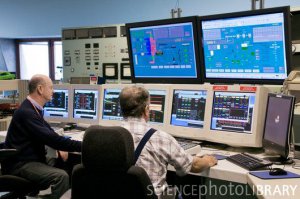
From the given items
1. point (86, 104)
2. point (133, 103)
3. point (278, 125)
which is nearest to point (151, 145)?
point (133, 103)

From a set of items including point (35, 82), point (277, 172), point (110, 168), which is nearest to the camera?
point (110, 168)

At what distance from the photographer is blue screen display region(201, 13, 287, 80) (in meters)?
2.53

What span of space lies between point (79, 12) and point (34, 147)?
14.3 feet

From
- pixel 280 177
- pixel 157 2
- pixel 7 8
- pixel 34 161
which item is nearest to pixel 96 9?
pixel 157 2

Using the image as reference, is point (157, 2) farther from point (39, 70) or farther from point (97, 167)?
point (97, 167)

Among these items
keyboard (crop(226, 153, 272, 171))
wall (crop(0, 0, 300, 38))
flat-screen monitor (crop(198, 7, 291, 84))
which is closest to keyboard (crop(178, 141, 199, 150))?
keyboard (crop(226, 153, 272, 171))

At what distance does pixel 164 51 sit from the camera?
3.09 m

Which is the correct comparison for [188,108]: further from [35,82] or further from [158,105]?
[35,82]

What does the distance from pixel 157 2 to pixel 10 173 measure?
3993mm

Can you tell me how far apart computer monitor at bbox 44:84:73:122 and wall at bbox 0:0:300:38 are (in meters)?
2.79

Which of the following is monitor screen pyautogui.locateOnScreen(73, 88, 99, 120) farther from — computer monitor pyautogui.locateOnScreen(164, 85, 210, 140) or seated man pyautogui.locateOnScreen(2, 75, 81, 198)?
computer monitor pyautogui.locateOnScreen(164, 85, 210, 140)

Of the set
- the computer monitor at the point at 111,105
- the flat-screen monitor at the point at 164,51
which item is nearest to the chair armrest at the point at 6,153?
the computer monitor at the point at 111,105

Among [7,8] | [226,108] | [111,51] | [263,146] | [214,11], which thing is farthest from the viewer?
[7,8]

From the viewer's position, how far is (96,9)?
6.38 metres
